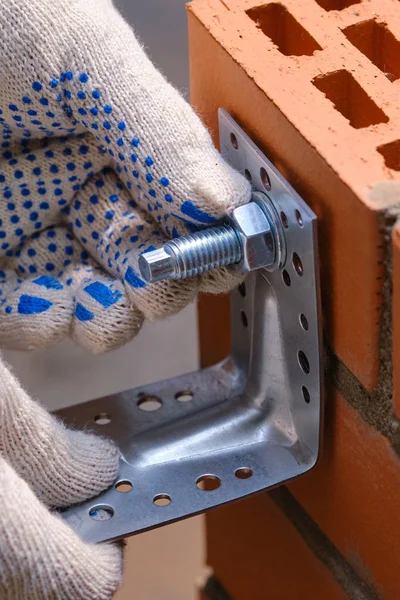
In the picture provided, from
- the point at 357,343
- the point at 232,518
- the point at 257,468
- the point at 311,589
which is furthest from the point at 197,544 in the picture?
the point at 357,343

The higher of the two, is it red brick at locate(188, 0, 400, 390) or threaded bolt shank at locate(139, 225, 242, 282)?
red brick at locate(188, 0, 400, 390)

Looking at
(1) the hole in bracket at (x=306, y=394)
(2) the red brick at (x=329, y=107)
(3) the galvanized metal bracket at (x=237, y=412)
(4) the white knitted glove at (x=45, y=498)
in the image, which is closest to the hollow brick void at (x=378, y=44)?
(2) the red brick at (x=329, y=107)

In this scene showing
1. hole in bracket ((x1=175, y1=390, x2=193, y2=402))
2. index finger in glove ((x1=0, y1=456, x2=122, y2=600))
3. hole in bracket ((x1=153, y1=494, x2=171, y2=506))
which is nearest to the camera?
index finger in glove ((x1=0, y1=456, x2=122, y2=600))

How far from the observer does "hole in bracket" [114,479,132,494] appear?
2.02 ft

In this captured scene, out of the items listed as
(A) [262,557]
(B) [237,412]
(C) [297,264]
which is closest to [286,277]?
(C) [297,264]

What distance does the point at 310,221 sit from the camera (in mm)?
Answer: 537

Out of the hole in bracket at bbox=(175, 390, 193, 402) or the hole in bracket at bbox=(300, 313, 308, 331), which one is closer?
the hole in bracket at bbox=(300, 313, 308, 331)

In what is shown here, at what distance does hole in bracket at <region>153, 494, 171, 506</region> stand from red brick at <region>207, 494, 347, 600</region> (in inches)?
6.2

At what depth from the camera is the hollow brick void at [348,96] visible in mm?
572

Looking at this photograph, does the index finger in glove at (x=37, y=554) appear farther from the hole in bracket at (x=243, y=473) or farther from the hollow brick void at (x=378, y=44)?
the hollow brick void at (x=378, y=44)

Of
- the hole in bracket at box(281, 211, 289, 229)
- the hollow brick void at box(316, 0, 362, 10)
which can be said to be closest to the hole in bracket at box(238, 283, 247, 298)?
the hole in bracket at box(281, 211, 289, 229)

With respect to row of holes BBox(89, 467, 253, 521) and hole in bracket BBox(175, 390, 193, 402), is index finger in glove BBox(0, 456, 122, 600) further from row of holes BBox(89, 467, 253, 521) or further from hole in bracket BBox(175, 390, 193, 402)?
hole in bracket BBox(175, 390, 193, 402)

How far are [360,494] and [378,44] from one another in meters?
0.30

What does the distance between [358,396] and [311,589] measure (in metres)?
0.23
